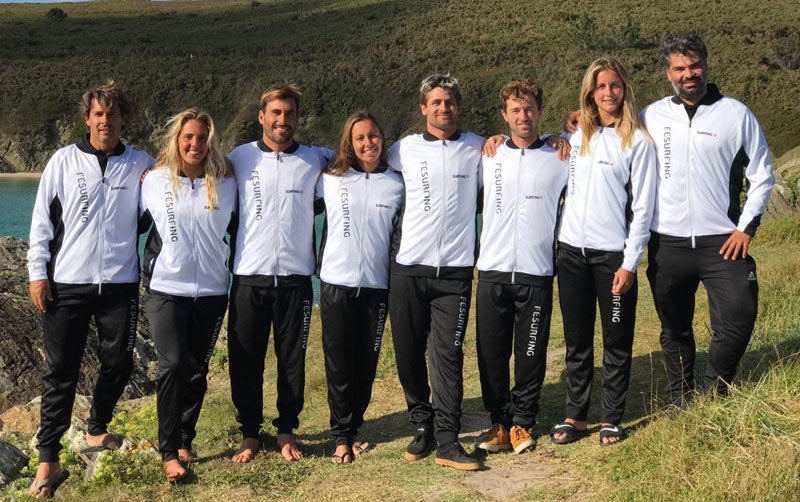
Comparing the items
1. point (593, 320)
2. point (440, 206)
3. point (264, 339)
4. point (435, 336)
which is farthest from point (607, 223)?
point (264, 339)

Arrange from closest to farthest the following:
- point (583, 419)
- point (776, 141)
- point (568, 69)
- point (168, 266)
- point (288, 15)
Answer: point (168, 266) → point (583, 419) → point (776, 141) → point (568, 69) → point (288, 15)

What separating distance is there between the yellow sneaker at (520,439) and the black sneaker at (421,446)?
52 cm

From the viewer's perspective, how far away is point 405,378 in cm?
549

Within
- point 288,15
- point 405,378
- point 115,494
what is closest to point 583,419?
point 405,378

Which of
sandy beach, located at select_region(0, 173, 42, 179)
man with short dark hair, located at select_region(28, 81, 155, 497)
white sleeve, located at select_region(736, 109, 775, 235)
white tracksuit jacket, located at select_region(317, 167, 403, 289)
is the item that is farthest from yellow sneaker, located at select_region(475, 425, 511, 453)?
sandy beach, located at select_region(0, 173, 42, 179)

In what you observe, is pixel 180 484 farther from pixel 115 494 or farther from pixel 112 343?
pixel 112 343

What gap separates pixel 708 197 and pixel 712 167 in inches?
6.8

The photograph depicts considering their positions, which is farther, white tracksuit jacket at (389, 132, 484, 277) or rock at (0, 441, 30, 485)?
rock at (0, 441, 30, 485)

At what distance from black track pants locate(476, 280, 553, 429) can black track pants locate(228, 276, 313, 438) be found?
3.71 feet

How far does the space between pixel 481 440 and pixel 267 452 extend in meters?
1.42

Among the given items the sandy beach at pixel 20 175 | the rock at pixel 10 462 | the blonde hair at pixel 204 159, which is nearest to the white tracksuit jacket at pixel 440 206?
the blonde hair at pixel 204 159

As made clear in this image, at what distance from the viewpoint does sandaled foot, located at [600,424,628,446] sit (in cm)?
525

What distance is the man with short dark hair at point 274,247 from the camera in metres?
5.34

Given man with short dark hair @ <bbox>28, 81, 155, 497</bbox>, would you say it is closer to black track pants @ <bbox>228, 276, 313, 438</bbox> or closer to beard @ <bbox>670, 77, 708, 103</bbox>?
black track pants @ <bbox>228, 276, 313, 438</bbox>
